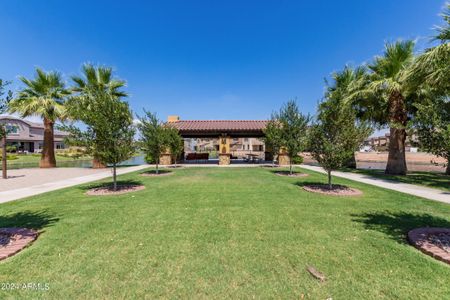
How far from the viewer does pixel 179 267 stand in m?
3.55

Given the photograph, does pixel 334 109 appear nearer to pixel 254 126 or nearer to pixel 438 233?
pixel 438 233

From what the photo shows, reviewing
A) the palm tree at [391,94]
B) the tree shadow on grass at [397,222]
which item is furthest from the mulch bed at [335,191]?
the palm tree at [391,94]

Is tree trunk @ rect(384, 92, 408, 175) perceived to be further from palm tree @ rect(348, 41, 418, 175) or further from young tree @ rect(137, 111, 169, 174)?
young tree @ rect(137, 111, 169, 174)

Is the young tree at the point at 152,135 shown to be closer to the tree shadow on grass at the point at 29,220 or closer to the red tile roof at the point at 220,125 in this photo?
the red tile roof at the point at 220,125

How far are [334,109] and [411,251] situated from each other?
6.27m

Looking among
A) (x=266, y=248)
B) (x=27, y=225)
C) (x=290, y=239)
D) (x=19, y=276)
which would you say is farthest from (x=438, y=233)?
(x=27, y=225)

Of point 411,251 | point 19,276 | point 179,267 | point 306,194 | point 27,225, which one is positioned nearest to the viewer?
point 19,276

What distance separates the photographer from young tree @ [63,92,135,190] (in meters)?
9.14

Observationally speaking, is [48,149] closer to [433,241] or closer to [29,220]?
[29,220]

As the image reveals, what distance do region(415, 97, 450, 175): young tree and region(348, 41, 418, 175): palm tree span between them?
1027cm

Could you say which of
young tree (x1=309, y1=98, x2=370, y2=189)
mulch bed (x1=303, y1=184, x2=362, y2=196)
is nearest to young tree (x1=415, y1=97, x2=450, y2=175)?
young tree (x1=309, y1=98, x2=370, y2=189)

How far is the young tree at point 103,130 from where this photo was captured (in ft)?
30.0

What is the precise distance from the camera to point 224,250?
414 centimetres

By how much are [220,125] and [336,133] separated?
47.2 ft
